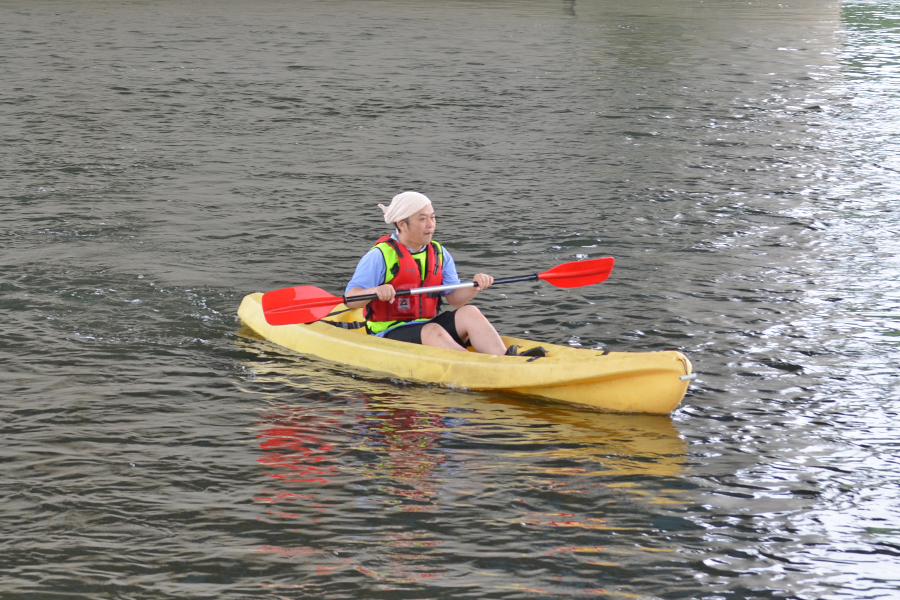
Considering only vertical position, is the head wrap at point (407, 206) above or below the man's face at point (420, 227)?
above

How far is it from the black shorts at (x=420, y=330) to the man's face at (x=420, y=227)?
1.32ft

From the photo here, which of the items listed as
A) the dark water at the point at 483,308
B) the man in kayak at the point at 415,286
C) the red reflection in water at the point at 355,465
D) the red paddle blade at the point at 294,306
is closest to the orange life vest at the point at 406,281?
the man in kayak at the point at 415,286

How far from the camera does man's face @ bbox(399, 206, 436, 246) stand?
5.25 metres

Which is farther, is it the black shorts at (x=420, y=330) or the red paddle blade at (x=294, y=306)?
the red paddle blade at (x=294, y=306)

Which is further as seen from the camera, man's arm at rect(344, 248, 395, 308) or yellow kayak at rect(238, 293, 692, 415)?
man's arm at rect(344, 248, 395, 308)

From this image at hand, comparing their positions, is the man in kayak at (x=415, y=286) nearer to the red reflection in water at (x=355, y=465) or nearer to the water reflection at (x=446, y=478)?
the water reflection at (x=446, y=478)

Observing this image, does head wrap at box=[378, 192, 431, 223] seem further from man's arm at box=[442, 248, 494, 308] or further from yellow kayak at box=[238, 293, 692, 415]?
yellow kayak at box=[238, 293, 692, 415]

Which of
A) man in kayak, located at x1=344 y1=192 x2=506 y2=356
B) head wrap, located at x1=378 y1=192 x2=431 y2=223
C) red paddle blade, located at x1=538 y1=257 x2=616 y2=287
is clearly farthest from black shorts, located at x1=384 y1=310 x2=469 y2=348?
red paddle blade, located at x1=538 y1=257 x2=616 y2=287

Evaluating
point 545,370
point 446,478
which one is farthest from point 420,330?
point 446,478

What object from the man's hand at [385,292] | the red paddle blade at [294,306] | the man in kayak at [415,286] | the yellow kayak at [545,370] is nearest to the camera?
the yellow kayak at [545,370]

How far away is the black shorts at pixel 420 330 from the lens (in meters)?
5.41

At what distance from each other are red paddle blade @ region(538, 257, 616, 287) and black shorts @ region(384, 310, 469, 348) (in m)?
0.76

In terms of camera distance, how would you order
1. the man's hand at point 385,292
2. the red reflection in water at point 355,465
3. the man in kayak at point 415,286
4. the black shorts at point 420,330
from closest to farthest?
1. the red reflection in water at point 355,465
2. the man's hand at point 385,292
3. the man in kayak at point 415,286
4. the black shorts at point 420,330

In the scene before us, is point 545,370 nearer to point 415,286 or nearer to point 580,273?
point 415,286
